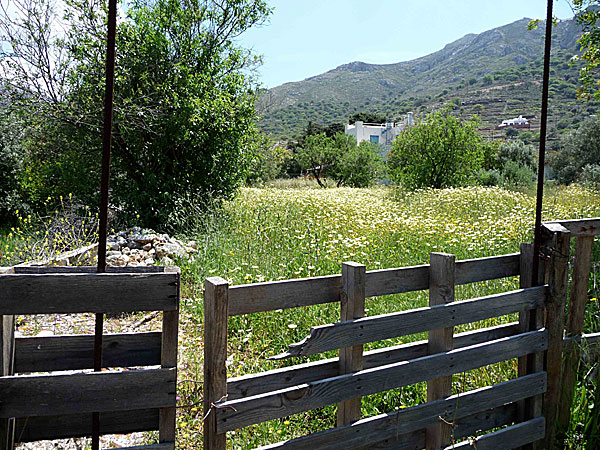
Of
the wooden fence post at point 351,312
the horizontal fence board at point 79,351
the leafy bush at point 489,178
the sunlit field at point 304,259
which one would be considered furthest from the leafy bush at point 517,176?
the horizontal fence board at point 79,351

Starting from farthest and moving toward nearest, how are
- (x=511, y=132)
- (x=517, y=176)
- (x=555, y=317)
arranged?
1. (x=511, y=132)
2. (x=517, y=176)
3. (x=555, y=317)

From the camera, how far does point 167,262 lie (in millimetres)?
6344

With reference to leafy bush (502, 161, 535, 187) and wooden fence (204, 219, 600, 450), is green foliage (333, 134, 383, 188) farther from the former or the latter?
wooden fence (204, 219, 600, 450)

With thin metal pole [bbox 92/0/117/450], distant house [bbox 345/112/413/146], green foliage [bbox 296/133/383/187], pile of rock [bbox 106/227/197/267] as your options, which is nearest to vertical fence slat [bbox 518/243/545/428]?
thin metal pole [bbox 92/0/117/450]

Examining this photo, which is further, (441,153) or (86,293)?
(441,153)

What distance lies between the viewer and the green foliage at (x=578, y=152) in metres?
23.7

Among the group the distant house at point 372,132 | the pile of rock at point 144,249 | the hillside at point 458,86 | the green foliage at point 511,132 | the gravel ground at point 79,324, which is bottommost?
the gravel ground at point 79,324

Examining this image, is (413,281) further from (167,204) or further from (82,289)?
(167,204)

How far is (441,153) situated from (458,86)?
67812 mm

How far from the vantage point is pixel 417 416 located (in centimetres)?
225

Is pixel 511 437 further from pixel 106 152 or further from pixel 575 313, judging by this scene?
pixel 106 152

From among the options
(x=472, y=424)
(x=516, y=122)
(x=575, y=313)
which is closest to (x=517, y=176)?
(x=575, y=313)

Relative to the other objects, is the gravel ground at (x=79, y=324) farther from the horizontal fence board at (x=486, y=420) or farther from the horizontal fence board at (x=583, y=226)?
the horizontal fence board at (x=583, y=226)

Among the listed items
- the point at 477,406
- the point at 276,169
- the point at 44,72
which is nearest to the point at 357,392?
the point at 477,406
